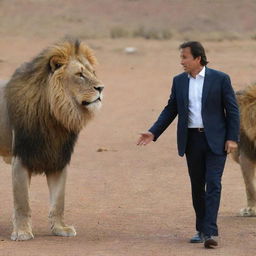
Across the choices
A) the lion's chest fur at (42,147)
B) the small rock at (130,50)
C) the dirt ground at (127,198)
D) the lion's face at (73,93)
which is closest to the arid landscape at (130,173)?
the dirt ground at (127,198)

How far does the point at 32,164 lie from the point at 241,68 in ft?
64.7

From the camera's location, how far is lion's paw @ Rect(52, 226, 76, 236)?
9227 millimetres

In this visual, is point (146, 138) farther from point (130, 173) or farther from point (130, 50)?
point (130, 50)

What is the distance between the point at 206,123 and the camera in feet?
28.1

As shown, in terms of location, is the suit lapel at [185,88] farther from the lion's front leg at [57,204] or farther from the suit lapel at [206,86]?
the lion's front leg at [57,204]

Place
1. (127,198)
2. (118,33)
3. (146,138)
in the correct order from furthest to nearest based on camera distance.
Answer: (118,33) < (127,198) < (146,138)

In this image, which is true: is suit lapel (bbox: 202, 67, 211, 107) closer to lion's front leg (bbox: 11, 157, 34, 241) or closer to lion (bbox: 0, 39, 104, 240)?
lion (bbox: 0, 39, 104, 240)

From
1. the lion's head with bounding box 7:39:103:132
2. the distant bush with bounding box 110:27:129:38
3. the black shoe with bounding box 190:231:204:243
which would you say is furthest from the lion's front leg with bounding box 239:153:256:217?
the distant bush with bounding box 110:27:129:38

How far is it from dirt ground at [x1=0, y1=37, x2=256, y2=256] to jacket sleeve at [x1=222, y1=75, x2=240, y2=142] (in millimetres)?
1036

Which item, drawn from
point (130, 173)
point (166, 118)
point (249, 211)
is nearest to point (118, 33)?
point (130, 173)

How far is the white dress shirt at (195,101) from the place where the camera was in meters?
8.62

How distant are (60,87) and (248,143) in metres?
2.74

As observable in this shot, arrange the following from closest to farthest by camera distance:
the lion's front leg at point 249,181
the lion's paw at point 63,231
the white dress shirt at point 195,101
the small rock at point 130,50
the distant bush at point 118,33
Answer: the white dress shirt at point 195,101, the lion's paw at point 63,231, the lion's front leg at point 249,181, the small rock at point 130,50, the distant bush at point 118,33

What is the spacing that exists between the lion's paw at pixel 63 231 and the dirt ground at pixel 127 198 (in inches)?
2.8
